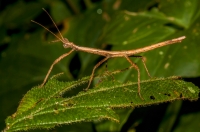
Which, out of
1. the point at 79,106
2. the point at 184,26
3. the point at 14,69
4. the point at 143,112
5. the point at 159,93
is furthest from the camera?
the point at 14,69

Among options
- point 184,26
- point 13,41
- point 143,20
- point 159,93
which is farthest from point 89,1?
point 159,93

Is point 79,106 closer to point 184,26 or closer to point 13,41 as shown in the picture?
point 184,26

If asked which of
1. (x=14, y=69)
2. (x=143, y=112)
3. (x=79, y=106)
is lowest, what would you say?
(x=143, y=112)

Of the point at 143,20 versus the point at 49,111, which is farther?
the point at 143,20

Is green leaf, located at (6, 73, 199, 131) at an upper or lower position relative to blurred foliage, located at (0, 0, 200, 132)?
upper

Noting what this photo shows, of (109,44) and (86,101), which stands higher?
(86,101)
